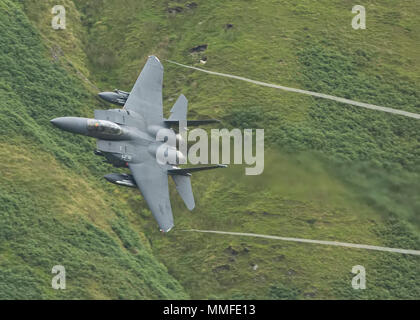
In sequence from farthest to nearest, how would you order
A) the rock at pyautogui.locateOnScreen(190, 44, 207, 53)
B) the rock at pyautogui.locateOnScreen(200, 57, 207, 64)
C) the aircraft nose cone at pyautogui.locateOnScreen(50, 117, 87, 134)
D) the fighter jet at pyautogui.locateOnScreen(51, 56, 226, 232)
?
1. the rock at pyautogui.locateOnScreen(190, 44, 207, 53)
2. the rock at pyautogui.locateOnScreen(200, 57, 207, 64)
3. the fighter jet at pyautogui.locateOnScreen(51, 56, 226, 232)
4. the aircraft nose cone at pyautogui.locateOnScreen(50, 117, 87, 134)

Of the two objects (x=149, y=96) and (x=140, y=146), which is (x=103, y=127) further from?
(x=149, y=96)

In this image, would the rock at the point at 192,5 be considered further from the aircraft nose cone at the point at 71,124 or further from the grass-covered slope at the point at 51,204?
the aircraft nose cone at the point at 71,124

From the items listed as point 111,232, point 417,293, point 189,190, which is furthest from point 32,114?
point 417,293

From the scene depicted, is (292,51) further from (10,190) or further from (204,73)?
(10,190)

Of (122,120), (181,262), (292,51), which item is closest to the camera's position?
(122,120)

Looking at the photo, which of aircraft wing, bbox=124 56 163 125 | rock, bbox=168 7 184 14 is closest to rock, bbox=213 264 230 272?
aircraft wing, bbox=124 56 163 125

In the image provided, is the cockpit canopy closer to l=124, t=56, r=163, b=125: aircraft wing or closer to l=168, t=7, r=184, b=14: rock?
l=124, t=56, r=163, b=125: aircraft wing
